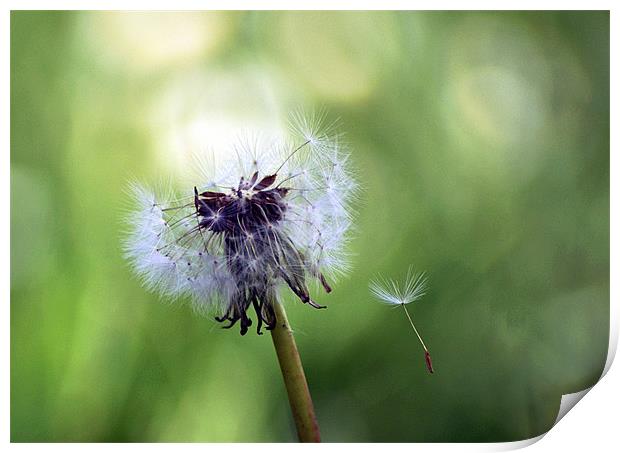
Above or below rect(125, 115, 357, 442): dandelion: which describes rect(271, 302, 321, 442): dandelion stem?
below

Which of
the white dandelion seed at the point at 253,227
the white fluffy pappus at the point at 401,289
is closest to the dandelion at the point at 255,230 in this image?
the white dandelion seed at the point at 253,227

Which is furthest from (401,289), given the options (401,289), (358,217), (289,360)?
(289,360)

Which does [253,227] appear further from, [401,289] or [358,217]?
[401,289]

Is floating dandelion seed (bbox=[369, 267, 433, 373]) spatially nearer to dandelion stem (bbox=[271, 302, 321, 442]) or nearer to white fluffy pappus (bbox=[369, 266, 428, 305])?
white fluffy pappus (bbox=[369, 266, 428, 305])

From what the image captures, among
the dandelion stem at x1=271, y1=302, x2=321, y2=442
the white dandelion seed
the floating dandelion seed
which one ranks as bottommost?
the dandelion stem at x1=271, y1=302, x2=321, y2=442

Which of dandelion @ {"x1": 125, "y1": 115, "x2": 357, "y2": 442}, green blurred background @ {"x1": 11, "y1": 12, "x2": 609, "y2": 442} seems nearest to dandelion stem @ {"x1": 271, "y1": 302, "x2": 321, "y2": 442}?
dandelion @ {"x1": 125, "y1": 115, "x2": 357, "y2": 442}

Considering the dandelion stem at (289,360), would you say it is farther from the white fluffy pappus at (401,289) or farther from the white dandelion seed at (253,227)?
the white fluffy pappus at (401,289)
